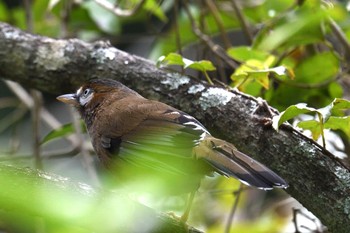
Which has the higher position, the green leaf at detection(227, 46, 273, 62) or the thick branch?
the green leaf at detection(227, 46, 273, 62)

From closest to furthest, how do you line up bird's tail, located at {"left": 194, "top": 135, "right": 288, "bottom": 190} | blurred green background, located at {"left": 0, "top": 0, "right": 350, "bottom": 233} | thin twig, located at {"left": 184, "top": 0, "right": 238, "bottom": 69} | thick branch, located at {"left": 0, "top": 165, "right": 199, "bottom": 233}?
1. thick branch, located at {"left": 0, "top": 165, "right": 199, "bottom": 233}
2. bird's tail, located at {"left": 194, "top": 135, "right": 288, "bottom": 190}
3. blurred green background, located at {"left": 0, "top": 0, "right": 350, "bottom": 233}
4. thin twig, located at {"left": 184, "top": 0, "right": 238, "bottom": 69}

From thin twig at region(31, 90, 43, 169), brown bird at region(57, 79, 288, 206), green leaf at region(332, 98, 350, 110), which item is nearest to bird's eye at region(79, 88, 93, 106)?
brown bird at region(57, 79, 288, 206)

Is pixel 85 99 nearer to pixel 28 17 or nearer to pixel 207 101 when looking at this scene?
pixel 207 101

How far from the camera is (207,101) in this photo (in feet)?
10.3

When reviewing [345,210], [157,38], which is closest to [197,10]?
[157,38]

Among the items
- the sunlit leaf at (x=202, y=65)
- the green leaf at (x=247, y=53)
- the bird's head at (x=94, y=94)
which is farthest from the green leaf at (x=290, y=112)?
the bird's head at (x=94, y=94)

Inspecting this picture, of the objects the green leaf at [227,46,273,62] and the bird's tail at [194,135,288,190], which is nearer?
the bird's tail at [194,135,288,190]

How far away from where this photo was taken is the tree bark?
2660 mm

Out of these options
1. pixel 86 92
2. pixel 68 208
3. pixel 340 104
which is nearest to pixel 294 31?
pixel 340 104

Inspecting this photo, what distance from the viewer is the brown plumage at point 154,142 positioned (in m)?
2.56

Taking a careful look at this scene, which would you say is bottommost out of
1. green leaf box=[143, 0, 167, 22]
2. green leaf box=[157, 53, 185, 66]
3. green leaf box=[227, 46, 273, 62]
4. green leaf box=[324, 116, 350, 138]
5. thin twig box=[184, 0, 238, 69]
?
green leaf box=[324, 116, 350, 138]

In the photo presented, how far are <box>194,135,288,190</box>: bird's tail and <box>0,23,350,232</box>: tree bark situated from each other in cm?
26

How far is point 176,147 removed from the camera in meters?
2.72

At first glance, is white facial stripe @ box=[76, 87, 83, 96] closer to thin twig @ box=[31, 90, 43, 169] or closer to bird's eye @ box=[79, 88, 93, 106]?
bird's eye @ box=[79, 88, 93, 106]
